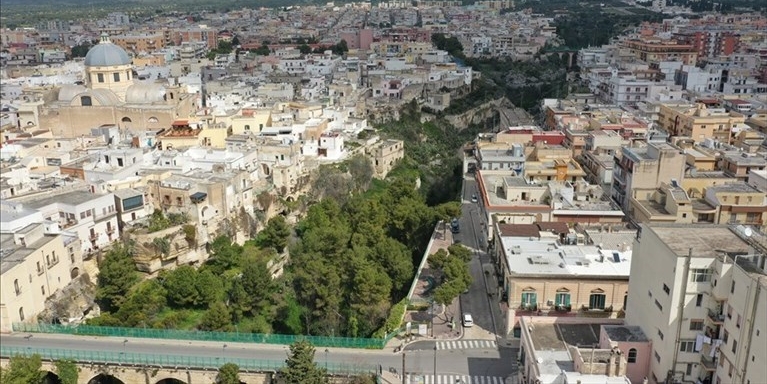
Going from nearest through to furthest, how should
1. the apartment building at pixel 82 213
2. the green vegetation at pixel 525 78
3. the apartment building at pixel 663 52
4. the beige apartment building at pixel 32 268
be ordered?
1. the beige apartment building at pixel 32 268
2. the apartment building at pixel 82 213
3. the green vegetation at pixel 525 78
4. the apartment building at pixel 663 52

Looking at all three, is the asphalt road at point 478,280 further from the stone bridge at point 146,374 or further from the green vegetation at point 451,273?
the stone bridge at point 146,374

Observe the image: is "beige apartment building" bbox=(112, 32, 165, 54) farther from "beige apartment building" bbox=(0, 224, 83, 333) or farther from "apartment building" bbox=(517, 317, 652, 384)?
"apartment building" bbox=(517, 317, 652, 384)

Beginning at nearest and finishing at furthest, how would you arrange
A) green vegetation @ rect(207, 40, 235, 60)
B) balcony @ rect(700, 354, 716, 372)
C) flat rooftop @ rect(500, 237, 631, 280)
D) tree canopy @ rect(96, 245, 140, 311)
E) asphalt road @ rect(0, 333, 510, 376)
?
balcony @ rect(700, 354, 716, 372) → asphalt road @ rect(0, 333, 510, 376) → flat rooftop @ rect(500, 237, 631, 280) → tree canopy @ rect(96, 245, 140, 311) → green vegetation @ rect(207, 40, 235, 60)

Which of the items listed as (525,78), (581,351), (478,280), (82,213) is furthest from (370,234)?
(525,78)

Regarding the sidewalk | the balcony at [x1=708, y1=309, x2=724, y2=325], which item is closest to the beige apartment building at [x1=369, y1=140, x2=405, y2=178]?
the sidewalk

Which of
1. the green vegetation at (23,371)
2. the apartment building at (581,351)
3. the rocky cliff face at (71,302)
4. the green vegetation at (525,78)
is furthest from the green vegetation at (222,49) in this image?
the apartment building at (581,351)
